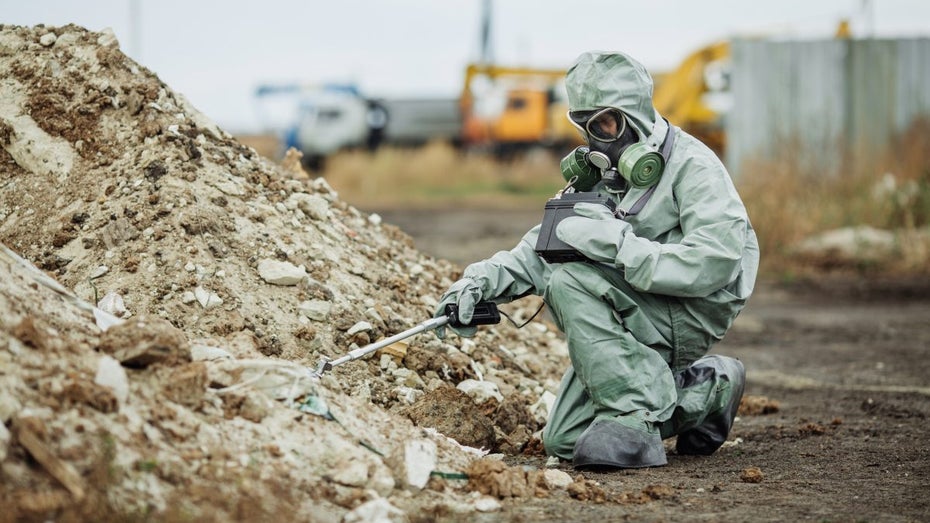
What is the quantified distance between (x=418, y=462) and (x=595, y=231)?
1.04 m

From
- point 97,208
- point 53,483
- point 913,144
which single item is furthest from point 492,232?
point 53,483

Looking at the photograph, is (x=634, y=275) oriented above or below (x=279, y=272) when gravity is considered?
above

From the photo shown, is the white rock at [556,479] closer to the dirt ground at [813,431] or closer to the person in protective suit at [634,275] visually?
the dirt ground at [813,431]

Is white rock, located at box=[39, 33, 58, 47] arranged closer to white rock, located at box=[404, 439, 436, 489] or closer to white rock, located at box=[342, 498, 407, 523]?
white rock, located at box=[404, 439, 436, 489]

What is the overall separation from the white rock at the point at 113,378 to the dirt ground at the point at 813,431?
116 cm

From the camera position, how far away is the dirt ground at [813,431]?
346 cm

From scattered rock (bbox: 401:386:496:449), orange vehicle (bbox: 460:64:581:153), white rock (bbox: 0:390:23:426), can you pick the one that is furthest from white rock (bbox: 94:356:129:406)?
orange vehicle (bbox: 460:64:581:153)

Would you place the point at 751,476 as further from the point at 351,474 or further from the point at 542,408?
the point at 351,474

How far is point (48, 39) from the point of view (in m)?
5.30

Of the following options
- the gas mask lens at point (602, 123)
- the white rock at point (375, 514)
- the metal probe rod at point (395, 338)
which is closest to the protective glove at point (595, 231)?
the gas mask lens at point (602, 123)

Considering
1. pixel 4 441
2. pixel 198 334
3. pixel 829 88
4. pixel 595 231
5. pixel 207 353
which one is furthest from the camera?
pixel 829 88

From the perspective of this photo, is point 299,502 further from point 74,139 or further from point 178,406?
point 74,139

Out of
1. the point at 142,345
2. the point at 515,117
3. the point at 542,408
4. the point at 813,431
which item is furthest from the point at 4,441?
the point at 515,117

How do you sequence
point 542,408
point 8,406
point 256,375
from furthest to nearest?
point 542,408
point 256,375
point 8,406
